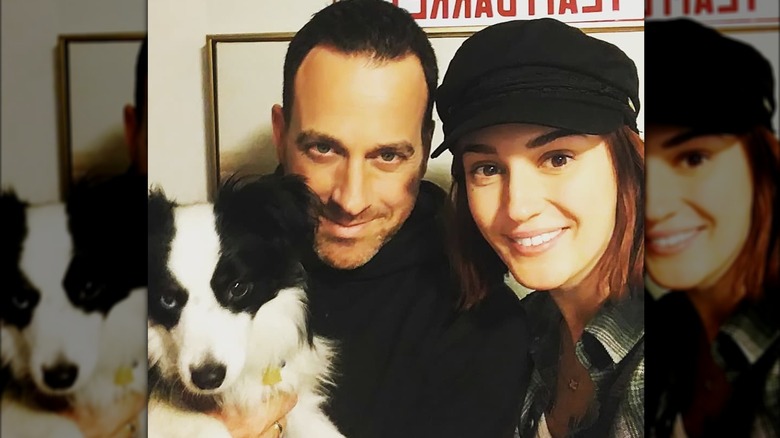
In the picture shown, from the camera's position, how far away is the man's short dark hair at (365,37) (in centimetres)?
104

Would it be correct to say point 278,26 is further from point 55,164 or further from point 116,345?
point 116,345

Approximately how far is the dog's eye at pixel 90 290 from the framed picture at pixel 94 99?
0.48 feet

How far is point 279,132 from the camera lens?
107cm

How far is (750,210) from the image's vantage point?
44.7 inches

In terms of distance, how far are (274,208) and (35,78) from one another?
0.47 meters

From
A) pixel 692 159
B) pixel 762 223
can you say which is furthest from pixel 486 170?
pixel 762 223

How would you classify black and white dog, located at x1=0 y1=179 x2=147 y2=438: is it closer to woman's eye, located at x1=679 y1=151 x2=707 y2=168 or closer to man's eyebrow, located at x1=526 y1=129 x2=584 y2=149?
man's eyebrow, located at x1=526 y1=129 x2=584 y2=149

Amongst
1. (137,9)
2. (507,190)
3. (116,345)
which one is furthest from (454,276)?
(137,9)

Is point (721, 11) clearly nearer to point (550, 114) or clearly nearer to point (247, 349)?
point (550, 114)

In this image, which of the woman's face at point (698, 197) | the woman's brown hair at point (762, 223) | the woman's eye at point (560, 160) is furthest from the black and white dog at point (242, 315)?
the woman's brown hair at point (762, 223)

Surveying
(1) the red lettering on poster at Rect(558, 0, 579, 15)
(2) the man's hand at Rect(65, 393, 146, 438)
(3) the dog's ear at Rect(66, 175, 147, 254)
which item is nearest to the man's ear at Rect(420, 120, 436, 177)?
(1) the red lettering on poster at Rect(558, 0, 579, 15)

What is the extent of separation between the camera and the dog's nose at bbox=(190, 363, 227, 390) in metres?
1.06

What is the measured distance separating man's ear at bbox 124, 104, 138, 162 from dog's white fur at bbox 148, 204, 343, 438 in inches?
9.0

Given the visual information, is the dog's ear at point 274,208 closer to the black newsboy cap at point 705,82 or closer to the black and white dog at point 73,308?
the black and white dog at point 73,308
